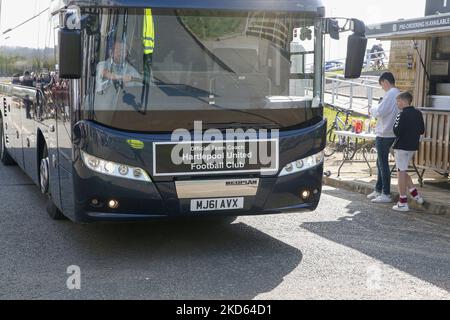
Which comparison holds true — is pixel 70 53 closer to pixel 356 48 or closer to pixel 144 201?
pixel 144 201

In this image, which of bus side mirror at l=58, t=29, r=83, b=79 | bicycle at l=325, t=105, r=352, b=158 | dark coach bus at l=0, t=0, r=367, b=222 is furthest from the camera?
bicycle at l=325, t=105, r=352, b=158

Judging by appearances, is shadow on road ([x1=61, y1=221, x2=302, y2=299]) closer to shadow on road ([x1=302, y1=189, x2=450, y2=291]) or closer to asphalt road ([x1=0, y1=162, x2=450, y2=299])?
asphalt road ([x1=0, y1=162, x2=450, y2=299])

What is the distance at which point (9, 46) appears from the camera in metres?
12.0

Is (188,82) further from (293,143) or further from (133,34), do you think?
(293,143)

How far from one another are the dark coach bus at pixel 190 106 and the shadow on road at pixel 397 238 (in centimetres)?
99

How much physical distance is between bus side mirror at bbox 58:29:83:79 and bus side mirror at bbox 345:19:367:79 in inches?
110

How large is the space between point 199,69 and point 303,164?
1427 millimetres

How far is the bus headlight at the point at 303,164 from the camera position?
6.87 metres

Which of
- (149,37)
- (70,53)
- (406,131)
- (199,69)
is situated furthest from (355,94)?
(70,53)

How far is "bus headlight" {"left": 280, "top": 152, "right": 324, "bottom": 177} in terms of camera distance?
6867mm

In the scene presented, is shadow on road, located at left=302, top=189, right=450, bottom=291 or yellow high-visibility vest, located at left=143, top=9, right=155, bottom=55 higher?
yellow high-visibility vest, located at left=143, top=9, right=155, bottom=55

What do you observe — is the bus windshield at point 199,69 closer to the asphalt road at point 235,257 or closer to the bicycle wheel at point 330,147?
the asphalt road at point 235,257

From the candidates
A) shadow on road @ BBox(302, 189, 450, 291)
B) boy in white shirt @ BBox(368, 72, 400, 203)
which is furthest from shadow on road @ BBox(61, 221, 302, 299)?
boy in white shirt @ BBox(368, 72, 400, 203)
